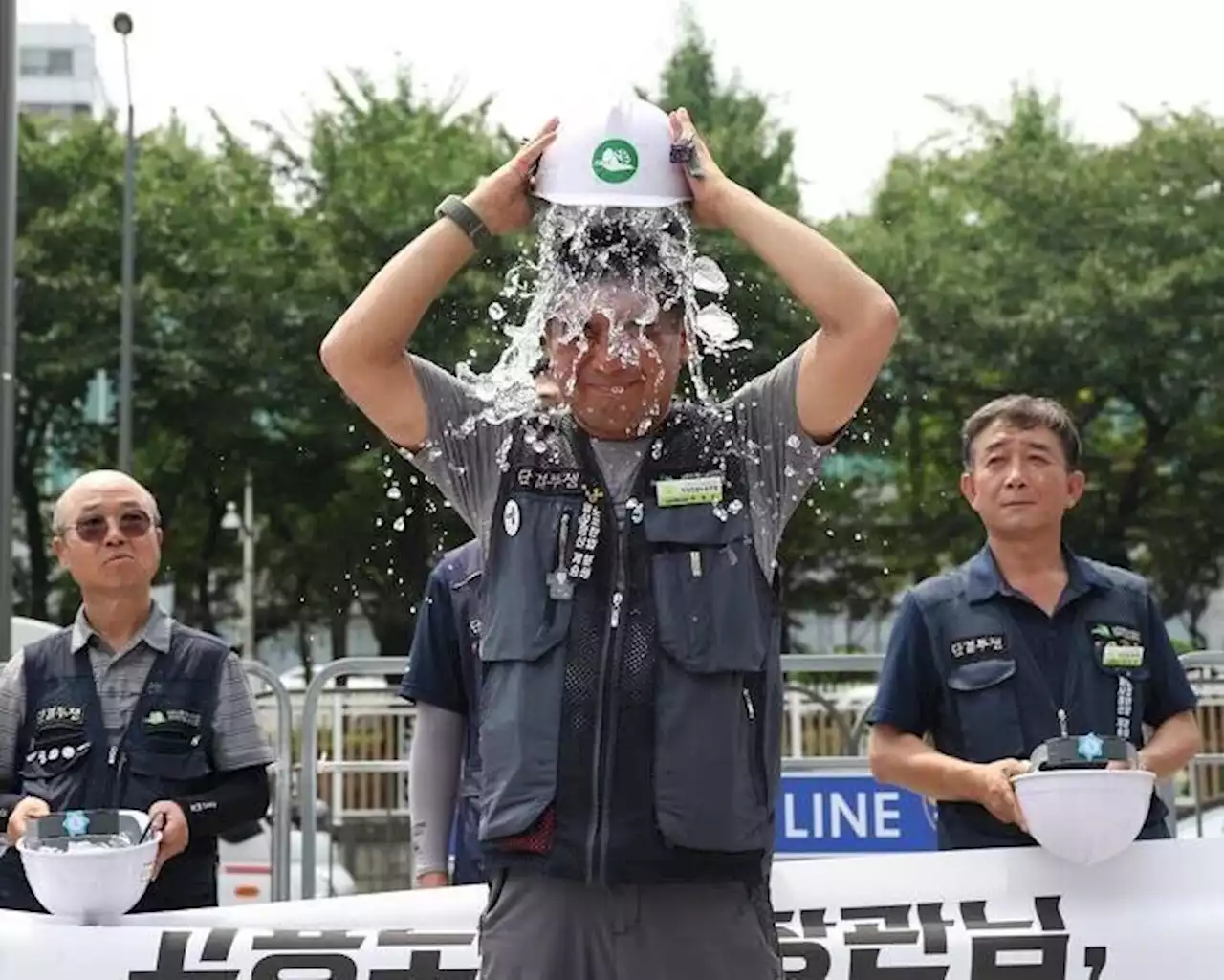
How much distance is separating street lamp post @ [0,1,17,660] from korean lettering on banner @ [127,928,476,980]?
4991 millimetres

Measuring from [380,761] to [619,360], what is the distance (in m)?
4.80

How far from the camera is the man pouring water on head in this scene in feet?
8.93

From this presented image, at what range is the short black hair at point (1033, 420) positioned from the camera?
400cm

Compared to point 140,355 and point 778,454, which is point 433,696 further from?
point 140,355

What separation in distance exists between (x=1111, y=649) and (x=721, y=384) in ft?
17.1

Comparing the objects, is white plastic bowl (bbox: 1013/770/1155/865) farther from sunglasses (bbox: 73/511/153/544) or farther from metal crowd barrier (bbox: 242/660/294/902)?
metal crowd barrier (bbox: 242/660/294/902)

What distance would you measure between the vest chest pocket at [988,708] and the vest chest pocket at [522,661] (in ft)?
4.53

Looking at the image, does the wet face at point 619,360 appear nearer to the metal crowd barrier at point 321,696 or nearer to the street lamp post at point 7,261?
the metal crowd barrier at point 321,696

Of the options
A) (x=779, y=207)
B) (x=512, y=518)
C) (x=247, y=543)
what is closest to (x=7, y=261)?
(x=512, y=518)

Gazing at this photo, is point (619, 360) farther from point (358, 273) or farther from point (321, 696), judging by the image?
point (358, 273)

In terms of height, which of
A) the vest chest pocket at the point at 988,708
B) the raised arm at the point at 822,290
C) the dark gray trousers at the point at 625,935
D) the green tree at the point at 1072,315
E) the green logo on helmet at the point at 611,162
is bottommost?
the dark gray trousers at the point at 625,935

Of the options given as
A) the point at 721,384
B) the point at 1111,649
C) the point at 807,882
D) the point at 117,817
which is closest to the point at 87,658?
the point at 117,817

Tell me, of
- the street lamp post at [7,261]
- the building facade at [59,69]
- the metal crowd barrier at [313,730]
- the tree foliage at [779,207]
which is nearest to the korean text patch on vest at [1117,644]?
the metal crowd barrier at [313,730]

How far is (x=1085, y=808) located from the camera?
3.60m
